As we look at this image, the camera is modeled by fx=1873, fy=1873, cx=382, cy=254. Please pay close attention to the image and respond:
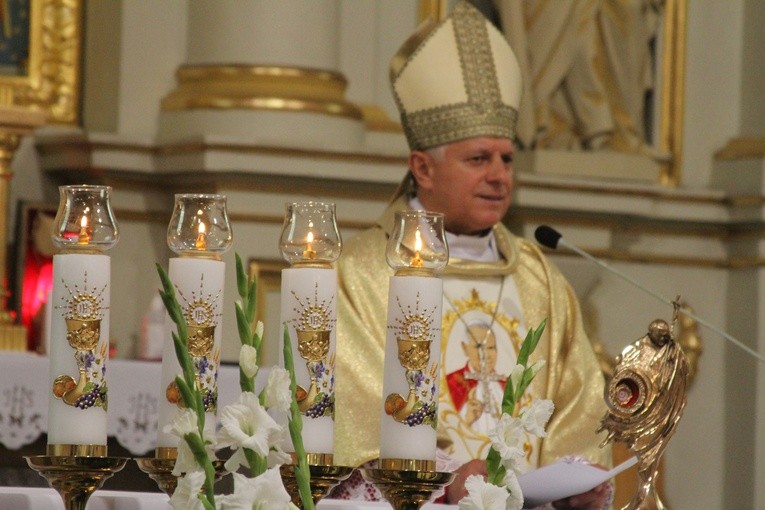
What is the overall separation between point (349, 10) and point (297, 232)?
436 centimetres

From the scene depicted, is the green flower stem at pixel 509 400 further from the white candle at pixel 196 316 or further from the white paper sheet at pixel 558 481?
the white paper sheet at pixel 558 481

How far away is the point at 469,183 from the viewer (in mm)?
4594

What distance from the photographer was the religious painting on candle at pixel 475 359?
14.5 ft

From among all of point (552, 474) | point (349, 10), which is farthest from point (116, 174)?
point (552, 474)

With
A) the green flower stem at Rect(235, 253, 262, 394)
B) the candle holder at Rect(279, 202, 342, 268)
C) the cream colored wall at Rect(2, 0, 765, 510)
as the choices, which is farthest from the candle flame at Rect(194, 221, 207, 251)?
the cream colored wall at Rect(2, 0, 765, 510)

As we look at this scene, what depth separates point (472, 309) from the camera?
4.69m

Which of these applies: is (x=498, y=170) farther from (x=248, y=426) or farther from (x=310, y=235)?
(x=248, y=426)

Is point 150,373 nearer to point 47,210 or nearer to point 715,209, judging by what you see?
point 47,210

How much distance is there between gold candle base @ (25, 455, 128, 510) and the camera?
2438 mm

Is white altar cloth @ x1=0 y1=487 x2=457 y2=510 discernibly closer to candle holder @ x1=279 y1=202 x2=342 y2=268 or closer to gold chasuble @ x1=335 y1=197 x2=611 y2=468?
candle holder @ x1=279 y1=202 x2=342 y2=268

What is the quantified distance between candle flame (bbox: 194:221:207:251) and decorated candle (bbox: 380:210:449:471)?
0.25 metres

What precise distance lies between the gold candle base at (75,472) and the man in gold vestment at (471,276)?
174 centimetres

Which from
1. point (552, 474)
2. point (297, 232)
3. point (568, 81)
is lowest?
point (552, 474)

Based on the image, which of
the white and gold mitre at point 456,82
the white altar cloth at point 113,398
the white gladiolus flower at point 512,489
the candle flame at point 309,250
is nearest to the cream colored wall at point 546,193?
the white altar cloth at point 113,398
